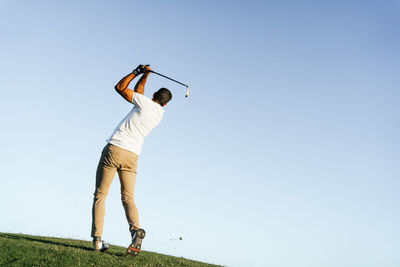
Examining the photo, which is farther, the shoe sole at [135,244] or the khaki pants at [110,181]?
the khaki pants at [110,181]

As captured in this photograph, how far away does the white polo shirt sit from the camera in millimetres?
8055

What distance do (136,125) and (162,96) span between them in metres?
0.95

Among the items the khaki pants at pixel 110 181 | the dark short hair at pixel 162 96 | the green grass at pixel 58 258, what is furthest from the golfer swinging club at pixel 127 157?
the green grass at pixel 58 258

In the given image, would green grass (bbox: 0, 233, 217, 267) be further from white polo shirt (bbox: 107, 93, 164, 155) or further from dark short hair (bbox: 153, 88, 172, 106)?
dark short hair (bbox: 153, 88, 172, 106)

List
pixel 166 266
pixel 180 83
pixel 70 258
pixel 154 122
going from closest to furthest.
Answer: pixel 70 258, pixel 166 266, pixel 154 122, pixel 180 83

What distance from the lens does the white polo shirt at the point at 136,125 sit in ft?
26.4

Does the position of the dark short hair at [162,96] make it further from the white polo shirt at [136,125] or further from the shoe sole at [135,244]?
the shoe sole at [135,244]

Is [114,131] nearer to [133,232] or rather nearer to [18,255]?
[133,232]

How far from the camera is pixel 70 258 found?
716cm

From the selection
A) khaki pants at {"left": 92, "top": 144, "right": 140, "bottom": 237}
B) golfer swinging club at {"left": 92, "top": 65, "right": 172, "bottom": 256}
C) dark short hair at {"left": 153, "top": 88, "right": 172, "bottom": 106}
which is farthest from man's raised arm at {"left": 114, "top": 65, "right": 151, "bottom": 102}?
khaki pants at {"left": 92, "top": 144, "right": 140, "bottom": 237}

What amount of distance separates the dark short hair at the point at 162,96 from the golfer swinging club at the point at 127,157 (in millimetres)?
148

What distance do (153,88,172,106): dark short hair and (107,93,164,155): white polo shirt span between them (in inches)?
7.3

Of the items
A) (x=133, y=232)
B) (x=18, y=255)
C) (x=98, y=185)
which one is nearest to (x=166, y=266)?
(x=133, y=232)

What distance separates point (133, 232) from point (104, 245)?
828mm
